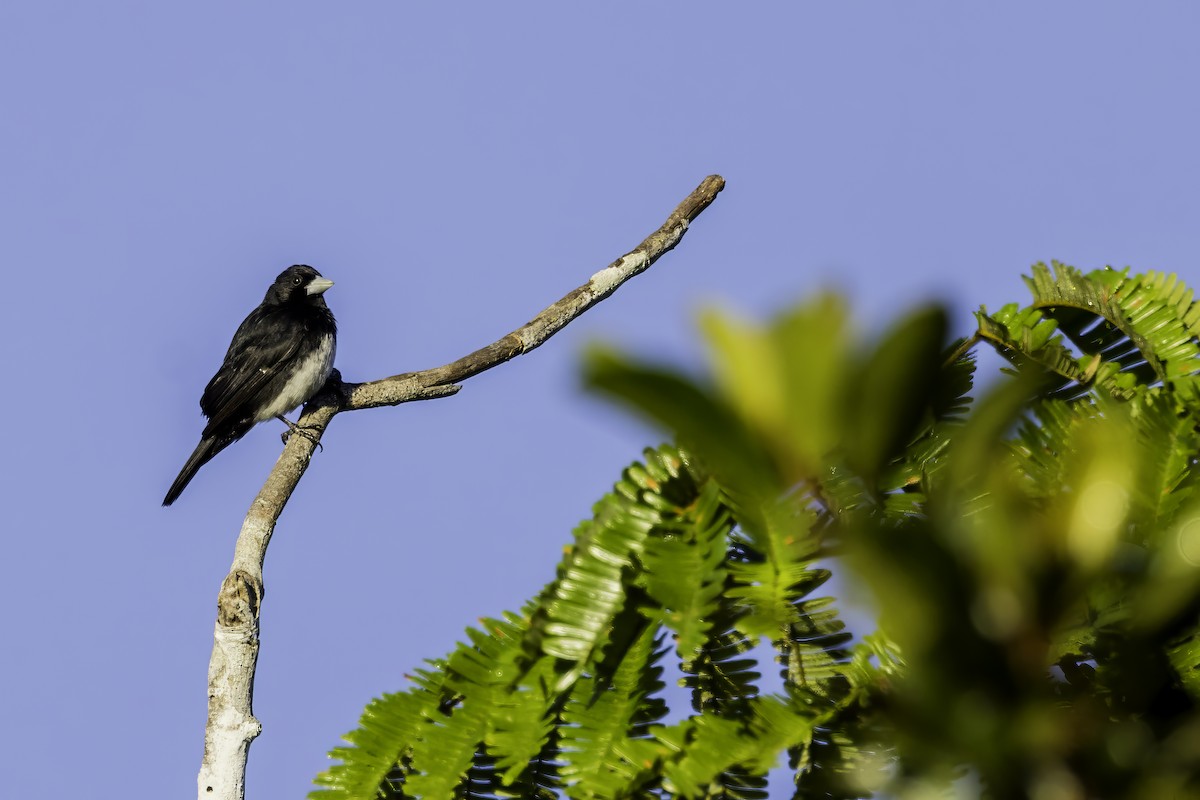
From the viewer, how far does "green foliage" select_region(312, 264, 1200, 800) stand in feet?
3.25

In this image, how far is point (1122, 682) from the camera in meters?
1.39

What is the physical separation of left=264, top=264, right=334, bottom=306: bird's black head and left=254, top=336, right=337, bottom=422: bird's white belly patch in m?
1.15

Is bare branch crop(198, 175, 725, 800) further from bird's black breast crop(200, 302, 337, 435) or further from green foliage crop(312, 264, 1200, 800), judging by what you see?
bird's black breast crop(200, 302, 337, 435)

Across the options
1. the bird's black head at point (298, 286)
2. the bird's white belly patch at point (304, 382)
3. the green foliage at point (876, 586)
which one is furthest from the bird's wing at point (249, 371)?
the green foliage at point (876, 586)

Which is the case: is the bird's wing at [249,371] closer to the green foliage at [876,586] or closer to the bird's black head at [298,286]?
the bird's black head at [298,286]

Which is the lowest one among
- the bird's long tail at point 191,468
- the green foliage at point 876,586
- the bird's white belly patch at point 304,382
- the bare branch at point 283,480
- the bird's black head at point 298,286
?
the green foliage at point 876,586

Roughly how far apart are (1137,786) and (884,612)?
0.33m

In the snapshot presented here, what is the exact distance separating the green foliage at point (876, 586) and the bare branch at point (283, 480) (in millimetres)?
1355

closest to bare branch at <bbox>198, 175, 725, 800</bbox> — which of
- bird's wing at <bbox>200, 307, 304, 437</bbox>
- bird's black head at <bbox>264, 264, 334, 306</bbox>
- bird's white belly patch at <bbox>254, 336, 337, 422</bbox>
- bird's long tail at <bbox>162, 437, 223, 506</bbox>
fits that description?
bird's white belly patch at <bbox>254, 336, 337, 422</bbox>

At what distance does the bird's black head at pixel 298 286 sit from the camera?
32.4ft

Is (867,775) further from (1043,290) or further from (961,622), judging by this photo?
(1043,290)

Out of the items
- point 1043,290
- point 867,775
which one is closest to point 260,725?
point 1043,290

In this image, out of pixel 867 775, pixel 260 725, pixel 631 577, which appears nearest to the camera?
pixel 867 775

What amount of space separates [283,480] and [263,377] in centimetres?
376
